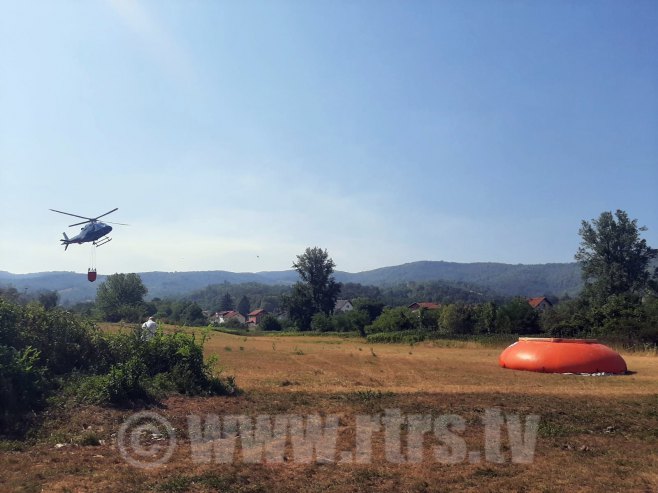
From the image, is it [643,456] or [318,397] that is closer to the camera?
[643,456]

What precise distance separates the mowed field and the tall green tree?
239 feet

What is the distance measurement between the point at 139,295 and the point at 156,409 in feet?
311

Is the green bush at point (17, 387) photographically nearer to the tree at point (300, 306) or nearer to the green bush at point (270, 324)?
the tree at point (300, 306)

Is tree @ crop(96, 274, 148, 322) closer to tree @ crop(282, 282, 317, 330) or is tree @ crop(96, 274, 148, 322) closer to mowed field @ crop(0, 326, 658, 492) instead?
tree @ crop(282, 282, 317, 330)

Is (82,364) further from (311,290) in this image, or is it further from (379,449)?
(311,290)

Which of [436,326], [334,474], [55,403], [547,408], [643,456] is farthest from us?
[436,326]

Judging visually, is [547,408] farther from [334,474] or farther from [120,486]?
[120,486]

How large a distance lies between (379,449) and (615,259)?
72.3m

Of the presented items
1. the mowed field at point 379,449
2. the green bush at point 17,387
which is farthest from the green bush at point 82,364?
the mowed field at point 379,449

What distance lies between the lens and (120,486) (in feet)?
25.3

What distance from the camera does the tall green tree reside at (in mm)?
91438

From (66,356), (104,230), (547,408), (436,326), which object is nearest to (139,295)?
(436,326)

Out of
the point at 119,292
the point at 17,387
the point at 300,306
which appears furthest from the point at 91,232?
the point at 119,292

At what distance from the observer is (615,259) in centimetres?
7275
